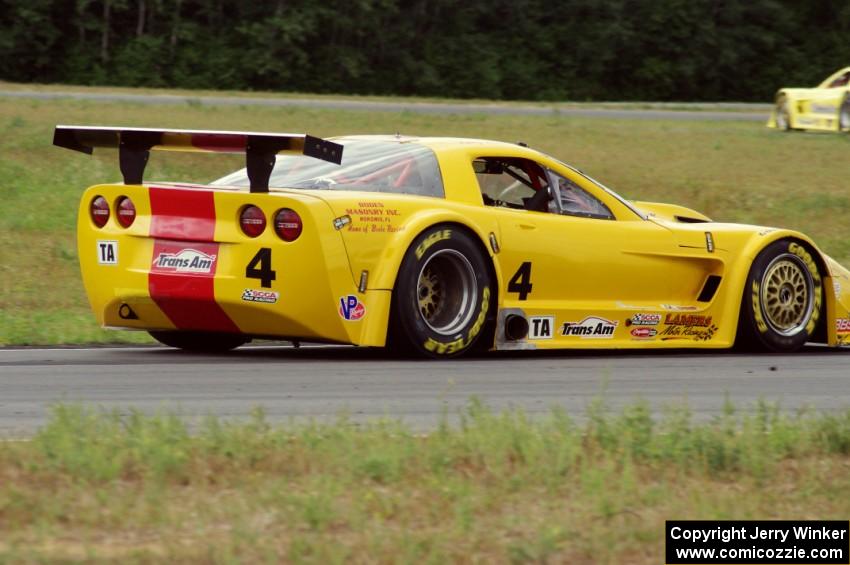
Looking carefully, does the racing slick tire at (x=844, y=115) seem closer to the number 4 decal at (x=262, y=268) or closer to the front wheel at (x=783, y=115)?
the front wheel at (x=783, y=115)

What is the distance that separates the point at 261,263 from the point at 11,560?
4187 millimetres

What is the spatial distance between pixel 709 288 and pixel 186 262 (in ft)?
11.3

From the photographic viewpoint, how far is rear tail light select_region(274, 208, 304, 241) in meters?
8.02

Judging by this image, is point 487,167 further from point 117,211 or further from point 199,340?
point 117,211

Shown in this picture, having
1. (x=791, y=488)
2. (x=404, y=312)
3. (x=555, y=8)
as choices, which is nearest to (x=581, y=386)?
(x=404, y=312)

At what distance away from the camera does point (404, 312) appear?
8297 millimetres

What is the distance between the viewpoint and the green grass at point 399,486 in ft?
14.1

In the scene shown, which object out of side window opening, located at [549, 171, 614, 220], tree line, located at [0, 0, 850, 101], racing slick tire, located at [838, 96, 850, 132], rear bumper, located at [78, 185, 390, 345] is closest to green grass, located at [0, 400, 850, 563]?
rear bumper, located at [78, 185, 390, 345]

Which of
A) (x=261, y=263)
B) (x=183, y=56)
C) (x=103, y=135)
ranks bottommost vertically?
(x=261, y=263)

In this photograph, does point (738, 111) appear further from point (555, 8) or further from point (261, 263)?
point (261, 263)

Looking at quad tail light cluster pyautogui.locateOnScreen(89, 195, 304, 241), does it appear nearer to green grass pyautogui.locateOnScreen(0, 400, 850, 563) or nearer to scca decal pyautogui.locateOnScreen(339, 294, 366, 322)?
scca decal pyautogui.locateOnScreen(339, 294, 366, 322)

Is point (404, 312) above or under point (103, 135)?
under

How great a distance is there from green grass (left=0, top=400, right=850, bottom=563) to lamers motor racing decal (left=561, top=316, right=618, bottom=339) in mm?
2914
